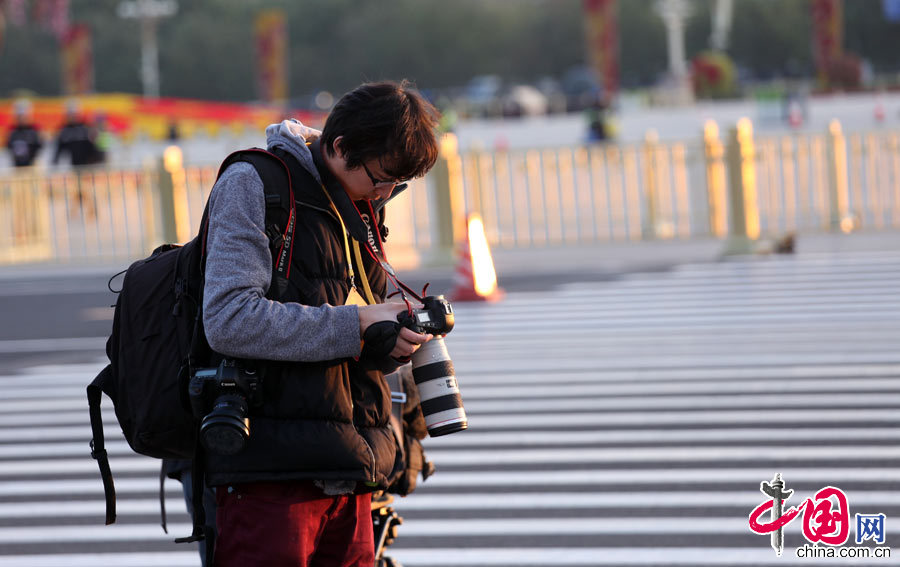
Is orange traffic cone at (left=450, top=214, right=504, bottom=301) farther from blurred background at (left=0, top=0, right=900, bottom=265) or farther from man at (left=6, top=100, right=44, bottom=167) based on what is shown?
man at (left=6, top=100, right=44, bottom=167)

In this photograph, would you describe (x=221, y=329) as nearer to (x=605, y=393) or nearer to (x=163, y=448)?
(x=163, y=448)

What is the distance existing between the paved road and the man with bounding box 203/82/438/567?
7.56ft

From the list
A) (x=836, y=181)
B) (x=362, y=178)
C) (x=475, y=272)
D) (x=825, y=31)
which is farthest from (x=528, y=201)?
(x=825, y=31)

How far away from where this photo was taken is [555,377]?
8359 mm

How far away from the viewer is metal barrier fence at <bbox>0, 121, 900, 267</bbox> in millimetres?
14141

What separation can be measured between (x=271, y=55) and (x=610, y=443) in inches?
2199

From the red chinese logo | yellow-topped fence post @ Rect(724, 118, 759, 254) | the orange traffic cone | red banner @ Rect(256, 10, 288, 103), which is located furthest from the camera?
red banner @ Rect(256, 10, 288, 103)

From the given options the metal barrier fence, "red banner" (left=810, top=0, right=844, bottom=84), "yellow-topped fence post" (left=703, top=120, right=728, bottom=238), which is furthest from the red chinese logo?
"red banner" (left=810, top=0, right=844, bottom=84)

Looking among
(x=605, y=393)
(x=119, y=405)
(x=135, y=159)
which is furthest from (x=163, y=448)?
(x=135, y=159)

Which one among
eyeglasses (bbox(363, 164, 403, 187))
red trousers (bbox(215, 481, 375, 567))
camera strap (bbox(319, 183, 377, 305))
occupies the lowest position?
red trousers (bbox(215, 481, 375, 567))

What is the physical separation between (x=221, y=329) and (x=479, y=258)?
8.98 meters

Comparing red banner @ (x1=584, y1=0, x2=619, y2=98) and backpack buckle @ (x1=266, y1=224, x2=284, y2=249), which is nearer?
backpack buckle @ (x1=266, y1=224, x2=284, y2=249)

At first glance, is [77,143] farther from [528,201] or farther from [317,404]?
[317,404]

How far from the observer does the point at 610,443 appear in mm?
6605
